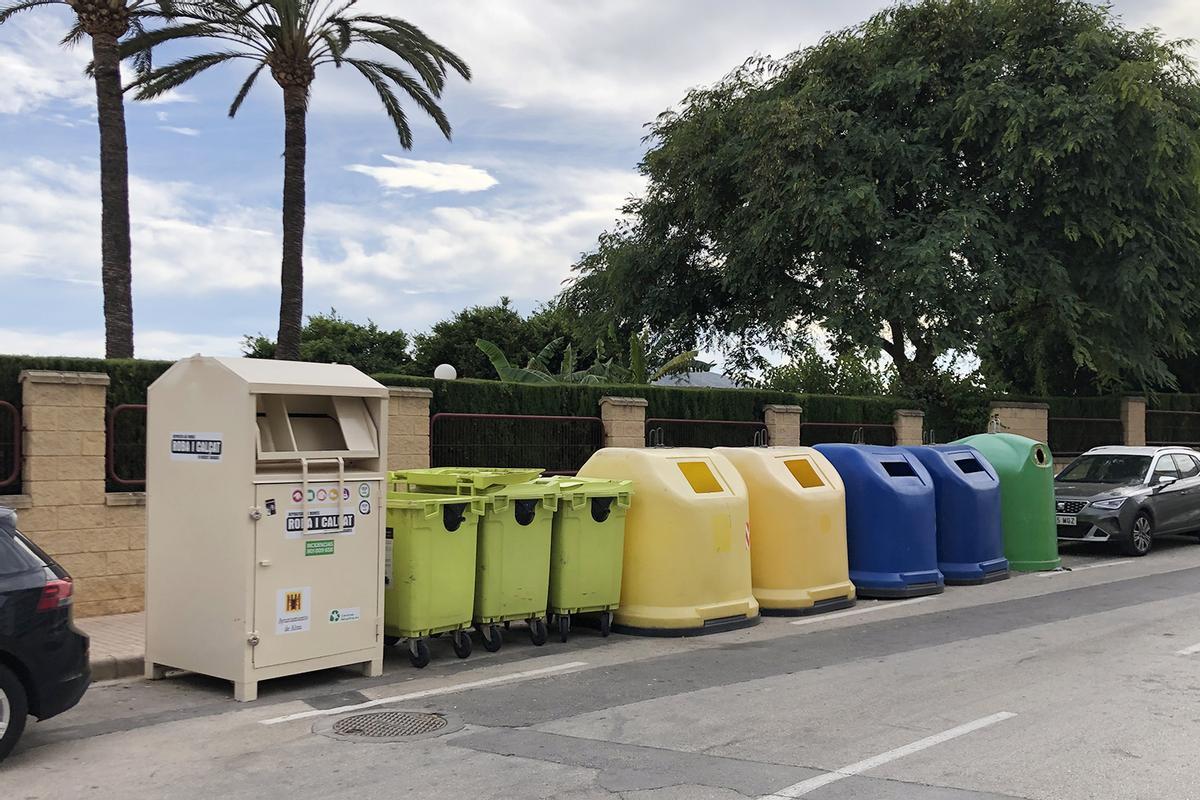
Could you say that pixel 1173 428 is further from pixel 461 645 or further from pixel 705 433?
pixel 461 645

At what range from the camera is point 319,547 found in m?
7.71

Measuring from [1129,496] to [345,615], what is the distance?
13.2 meters

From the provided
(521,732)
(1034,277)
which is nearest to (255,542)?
(521,732)

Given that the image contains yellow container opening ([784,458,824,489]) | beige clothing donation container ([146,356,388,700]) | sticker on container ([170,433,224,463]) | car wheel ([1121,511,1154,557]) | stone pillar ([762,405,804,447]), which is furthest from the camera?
stone pillar ([762,405,804,447])

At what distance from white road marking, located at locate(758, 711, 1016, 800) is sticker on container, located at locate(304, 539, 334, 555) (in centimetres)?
383

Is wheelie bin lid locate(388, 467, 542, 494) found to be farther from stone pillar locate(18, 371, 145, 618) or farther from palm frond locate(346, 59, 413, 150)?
palm frond locate(346, 59, 413, 150)

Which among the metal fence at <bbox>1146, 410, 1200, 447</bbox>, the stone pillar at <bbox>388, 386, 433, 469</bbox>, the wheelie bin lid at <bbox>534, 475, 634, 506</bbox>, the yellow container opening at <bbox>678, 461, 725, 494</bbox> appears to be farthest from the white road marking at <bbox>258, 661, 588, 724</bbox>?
the metal fence at <bbox>1146, 410, 1200, 447</bbox>

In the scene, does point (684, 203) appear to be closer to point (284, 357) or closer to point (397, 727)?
point (284, 357)

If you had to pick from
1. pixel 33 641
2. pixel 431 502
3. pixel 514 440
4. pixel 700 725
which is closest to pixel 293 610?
pixel 431 502

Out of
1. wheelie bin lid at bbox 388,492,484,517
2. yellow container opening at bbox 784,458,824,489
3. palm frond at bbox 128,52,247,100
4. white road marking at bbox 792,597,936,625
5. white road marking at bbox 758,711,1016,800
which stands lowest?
white road marking at bbox 792,597,936,625

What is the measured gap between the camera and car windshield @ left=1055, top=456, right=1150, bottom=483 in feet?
56.6

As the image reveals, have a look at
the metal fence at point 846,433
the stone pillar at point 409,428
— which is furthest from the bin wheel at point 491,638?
the metal fence at point 846,433

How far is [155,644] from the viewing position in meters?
7.98

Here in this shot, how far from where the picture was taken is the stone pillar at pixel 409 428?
12.9 m
